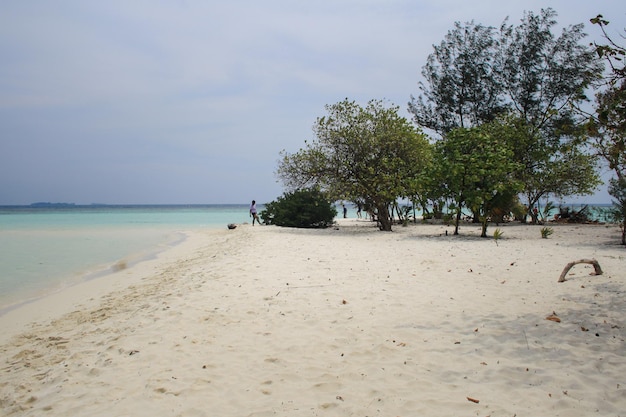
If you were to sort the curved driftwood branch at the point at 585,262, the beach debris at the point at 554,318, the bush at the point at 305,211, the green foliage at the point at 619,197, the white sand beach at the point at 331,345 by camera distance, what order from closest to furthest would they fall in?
the white sand beach at the point at 331,345, the beach debris at the point at 554,318, the curved driftwood branch at the point at 585,262, the green foliage at the point at 619,197, the bush at the point at 305,211

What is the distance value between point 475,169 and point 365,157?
580 centimetres

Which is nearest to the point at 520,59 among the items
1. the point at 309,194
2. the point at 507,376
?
the point at 309,194

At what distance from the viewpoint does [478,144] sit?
1783 centimetres

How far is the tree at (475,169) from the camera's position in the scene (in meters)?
17.0

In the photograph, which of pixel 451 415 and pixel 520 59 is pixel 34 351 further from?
pixel 520 59

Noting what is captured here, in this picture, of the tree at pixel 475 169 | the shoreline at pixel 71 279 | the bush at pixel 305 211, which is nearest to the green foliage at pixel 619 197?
the tree at pixel 475 169

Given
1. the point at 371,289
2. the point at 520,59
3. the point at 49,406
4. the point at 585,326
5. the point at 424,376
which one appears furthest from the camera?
the point at 520,59

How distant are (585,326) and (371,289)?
363cm

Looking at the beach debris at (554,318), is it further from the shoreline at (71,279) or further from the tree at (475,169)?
the tree at (475,169)

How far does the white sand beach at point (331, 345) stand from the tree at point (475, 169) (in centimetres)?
733

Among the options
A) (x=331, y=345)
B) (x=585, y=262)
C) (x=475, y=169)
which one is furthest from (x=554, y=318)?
(x=475, y=169)

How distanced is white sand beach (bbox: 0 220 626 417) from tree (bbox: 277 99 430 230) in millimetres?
10769

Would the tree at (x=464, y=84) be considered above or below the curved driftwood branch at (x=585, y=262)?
above

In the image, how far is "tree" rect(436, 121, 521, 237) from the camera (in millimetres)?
17031
